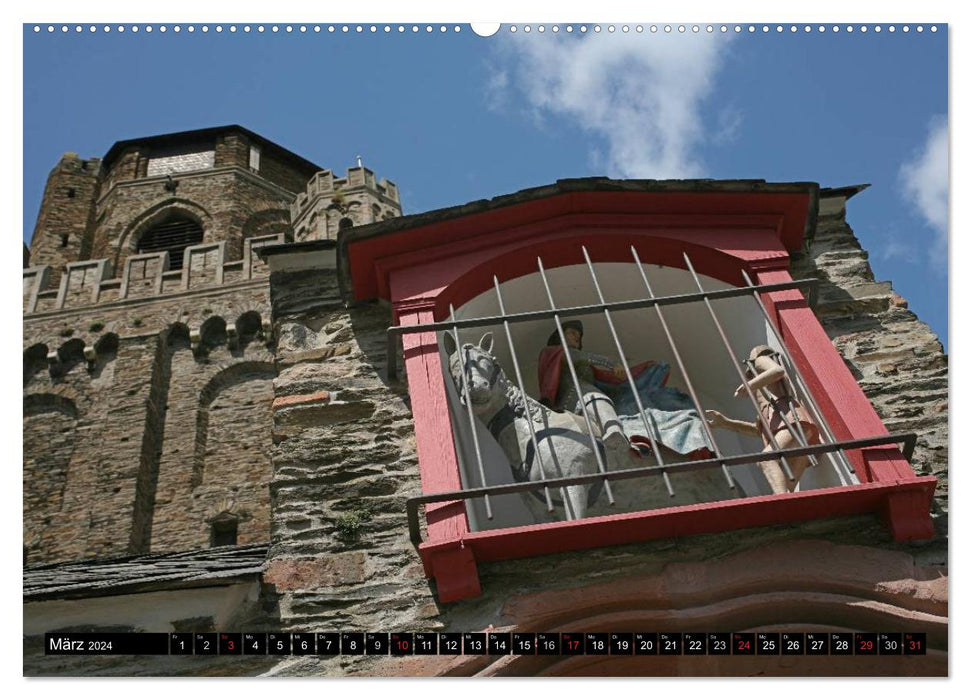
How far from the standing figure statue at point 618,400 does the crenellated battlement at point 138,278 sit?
2026cm

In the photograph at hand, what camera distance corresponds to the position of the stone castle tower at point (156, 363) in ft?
72.0

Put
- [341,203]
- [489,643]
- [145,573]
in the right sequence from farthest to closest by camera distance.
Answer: [341,203] → [145,573] → [489,643]

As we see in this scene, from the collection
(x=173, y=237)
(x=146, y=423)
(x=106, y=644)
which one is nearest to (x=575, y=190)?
(x=106, y=644)

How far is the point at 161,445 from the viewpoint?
23.8 meters

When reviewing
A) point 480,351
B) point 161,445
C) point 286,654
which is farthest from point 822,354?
point 161,445

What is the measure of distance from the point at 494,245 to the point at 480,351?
73 cm

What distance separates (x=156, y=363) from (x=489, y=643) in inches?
839

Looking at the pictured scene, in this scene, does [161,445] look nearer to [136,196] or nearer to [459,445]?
[136,196]

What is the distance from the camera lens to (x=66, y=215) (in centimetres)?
3353

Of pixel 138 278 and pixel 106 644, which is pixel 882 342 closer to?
pixel 106 644

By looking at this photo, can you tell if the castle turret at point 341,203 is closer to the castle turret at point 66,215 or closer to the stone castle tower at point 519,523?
the castle turret at point 66,215

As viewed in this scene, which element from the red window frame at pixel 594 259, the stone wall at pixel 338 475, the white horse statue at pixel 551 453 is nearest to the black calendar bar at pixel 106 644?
the stone wall at pixel 338 475

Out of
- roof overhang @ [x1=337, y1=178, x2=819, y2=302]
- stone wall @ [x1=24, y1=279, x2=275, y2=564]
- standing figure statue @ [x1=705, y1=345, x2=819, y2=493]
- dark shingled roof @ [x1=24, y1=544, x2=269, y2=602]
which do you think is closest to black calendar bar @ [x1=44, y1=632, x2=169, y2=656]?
dark shingled roof @ [x1=24, y1=544, x2=269, y2=602]

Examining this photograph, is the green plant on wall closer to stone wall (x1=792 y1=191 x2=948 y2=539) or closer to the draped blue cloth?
the draped blue cloth
